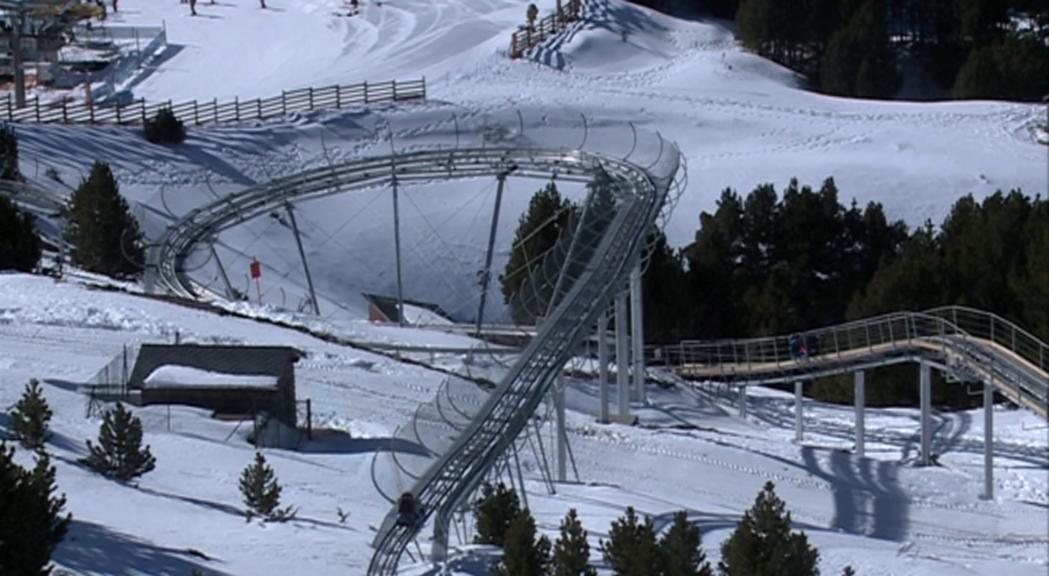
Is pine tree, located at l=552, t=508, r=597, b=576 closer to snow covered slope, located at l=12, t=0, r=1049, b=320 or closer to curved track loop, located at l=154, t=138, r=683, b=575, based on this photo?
curved track loop, located at l=154, t=138, r=683, b=575

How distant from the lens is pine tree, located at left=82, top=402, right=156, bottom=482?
114 ft

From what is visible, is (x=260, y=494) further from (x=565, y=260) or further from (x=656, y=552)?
(x=565, y=260)

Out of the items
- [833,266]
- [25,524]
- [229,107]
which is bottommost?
[833,266]

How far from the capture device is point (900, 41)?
9475cm

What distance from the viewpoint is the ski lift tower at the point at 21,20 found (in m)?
Result: 80.9

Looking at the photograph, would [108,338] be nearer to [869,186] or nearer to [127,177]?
[127,177]

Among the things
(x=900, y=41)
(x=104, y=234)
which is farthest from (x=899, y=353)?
(x=900, y=41)

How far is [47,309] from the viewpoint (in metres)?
51.5

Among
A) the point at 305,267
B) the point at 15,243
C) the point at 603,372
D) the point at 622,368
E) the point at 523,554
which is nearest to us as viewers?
the point at 523,554

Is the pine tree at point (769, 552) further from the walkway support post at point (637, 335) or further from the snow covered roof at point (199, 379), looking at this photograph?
the walkway support post at point (637, 335)

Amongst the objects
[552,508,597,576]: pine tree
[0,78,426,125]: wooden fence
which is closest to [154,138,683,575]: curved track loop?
[552,508,597,576]: pine tree

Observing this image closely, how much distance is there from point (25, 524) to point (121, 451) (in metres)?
8.53

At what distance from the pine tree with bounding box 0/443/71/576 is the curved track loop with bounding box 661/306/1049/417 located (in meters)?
24.1

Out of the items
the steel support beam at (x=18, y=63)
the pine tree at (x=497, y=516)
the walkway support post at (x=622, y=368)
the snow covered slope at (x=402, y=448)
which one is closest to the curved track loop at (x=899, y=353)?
the snow covered slope at (x=402, y=448)
